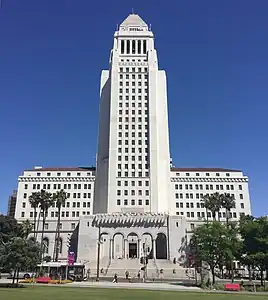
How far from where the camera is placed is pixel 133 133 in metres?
108

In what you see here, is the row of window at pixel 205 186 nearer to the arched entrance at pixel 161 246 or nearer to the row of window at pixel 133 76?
the arched entrance at pixel 161 246

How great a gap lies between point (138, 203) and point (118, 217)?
8.76m

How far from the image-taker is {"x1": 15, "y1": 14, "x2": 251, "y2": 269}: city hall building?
93562mm

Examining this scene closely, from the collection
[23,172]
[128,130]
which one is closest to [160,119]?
[128,130]

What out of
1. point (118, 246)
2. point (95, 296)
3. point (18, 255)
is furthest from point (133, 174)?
point (95, 296)

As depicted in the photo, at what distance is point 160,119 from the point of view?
11269cm

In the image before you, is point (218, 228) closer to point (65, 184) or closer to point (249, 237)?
point (249, 237)

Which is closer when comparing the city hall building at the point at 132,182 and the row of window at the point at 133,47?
the city hall building at the point at 132,182

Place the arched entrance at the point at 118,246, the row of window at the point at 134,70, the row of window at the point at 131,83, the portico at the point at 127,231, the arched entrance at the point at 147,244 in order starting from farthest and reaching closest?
1. the row of window at the point at 134,70
2. the row of window at the point at 131,83
3. the arched entrance at the point at 118,246
4. the portico at the point at 127,231
5. the arched entrance at the point at 147,244

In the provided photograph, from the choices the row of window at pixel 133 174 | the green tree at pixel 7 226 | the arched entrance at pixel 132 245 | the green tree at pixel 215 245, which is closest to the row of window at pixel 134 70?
the row of window at pixel 133 174

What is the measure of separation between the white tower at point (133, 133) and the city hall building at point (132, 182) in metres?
0.31

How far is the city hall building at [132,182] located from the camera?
307 ft

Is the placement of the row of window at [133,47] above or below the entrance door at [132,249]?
above

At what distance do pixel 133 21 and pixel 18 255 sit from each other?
10882cm
